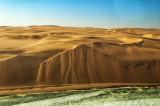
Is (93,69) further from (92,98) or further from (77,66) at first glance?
(92,98)

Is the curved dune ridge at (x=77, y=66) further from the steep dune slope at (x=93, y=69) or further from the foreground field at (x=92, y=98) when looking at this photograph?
the foreground field at (x=92, y=98)

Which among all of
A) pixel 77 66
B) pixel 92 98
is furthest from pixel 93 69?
pixel 92 98

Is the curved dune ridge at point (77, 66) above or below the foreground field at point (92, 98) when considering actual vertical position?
above

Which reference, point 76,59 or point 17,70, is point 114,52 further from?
point 17,70

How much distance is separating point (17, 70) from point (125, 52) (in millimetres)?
2952

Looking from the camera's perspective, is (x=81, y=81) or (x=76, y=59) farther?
(x=76, y=59)

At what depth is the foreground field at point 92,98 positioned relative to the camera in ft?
10.0

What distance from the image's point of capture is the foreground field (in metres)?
3.06

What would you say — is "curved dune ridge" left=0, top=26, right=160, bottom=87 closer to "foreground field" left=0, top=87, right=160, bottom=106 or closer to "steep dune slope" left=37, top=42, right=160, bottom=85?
"steep dune slope" left=37, top=42, right=160, bottom=85

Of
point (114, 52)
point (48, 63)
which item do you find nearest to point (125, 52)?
point (114, 52)

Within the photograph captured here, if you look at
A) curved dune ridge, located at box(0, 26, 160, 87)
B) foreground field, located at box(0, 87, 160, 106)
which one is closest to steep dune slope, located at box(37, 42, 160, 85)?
curved dune ridge, located at box(0, 26, 160, 87)

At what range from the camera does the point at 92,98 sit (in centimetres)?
326

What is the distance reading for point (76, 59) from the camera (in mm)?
4695

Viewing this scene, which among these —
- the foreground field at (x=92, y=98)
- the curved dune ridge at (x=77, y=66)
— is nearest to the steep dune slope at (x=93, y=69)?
the curved dune ridge at (x=77, y=66)
